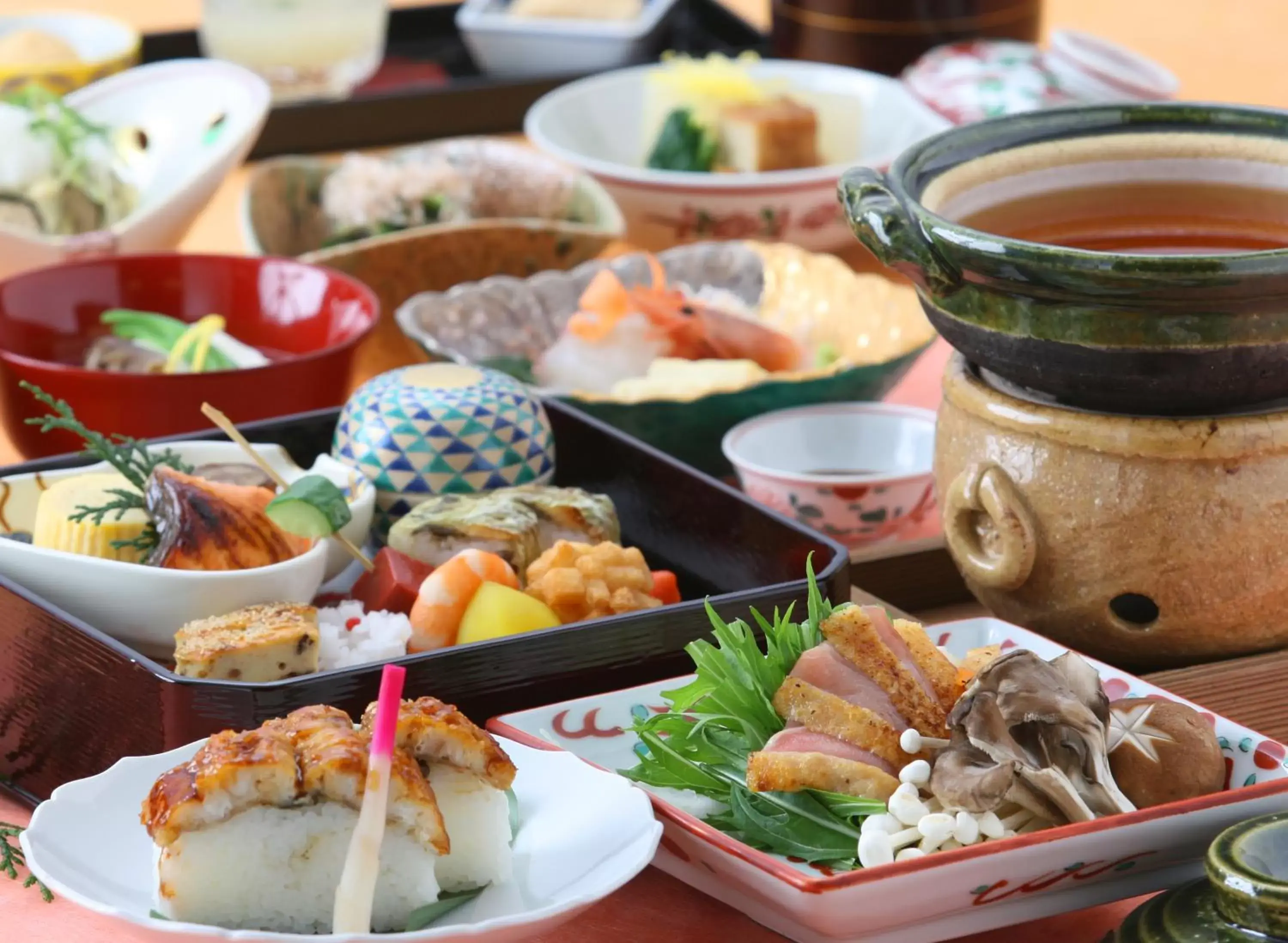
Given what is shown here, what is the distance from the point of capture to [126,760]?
2.53ft

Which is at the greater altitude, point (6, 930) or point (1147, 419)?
point (1147, 419)

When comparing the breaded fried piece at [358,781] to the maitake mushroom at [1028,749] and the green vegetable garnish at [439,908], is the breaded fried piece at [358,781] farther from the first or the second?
the maitake mushroom at [1028,749]

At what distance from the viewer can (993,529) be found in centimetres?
100

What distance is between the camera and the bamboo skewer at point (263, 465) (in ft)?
3.40

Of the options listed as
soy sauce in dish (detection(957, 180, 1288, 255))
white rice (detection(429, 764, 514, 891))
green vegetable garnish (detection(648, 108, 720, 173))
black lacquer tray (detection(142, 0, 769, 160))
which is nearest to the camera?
white rice (detection(429, 764, 514, 891))

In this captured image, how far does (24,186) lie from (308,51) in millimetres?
728

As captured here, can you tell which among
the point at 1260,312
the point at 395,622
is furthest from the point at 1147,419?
the point at 395,622

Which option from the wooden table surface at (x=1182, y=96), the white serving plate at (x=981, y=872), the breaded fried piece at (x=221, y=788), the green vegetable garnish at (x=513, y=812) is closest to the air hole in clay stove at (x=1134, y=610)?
the wooden table surface at (x=1182, y=96)

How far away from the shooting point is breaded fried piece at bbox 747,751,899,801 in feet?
2.59

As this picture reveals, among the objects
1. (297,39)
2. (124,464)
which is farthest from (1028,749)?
(297,39)

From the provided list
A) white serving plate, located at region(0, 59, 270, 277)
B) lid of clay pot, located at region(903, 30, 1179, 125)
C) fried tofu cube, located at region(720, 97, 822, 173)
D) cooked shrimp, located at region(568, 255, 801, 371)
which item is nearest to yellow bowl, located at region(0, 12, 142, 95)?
white serving plate, located at region(0, 59, 270, 277)

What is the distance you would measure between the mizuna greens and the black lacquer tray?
1.49 m

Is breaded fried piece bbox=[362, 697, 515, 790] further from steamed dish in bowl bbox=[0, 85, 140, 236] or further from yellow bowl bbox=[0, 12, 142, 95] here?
yellow bowl bbox=[0, 12, 142, 95]

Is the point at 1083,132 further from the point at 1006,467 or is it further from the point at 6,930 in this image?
the point at 6,930
